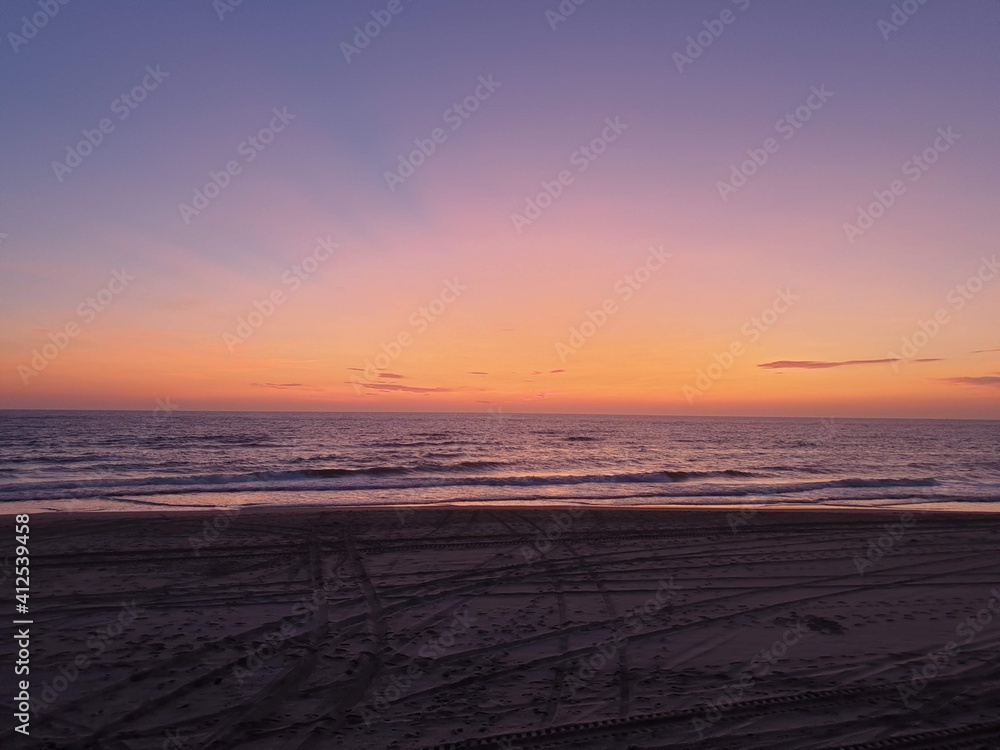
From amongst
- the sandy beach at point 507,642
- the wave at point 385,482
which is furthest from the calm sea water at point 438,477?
the sandy beach at point 507,642

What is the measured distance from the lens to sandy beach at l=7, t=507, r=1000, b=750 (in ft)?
18.2

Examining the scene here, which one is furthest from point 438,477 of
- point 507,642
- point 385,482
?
point 507,642

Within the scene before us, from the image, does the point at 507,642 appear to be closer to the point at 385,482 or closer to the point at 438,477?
the point at 385,482

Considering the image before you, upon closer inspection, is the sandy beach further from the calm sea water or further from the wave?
the wave

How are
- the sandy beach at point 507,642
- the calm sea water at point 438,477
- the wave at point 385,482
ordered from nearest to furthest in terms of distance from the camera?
1. the sandy beach at point 507,642
2. the calm sea water at point 438,477
3. the wave at point 385,482

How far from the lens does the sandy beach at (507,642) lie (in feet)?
18.2

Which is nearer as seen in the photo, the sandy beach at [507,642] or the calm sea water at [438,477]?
the sandy beach at [507,642]

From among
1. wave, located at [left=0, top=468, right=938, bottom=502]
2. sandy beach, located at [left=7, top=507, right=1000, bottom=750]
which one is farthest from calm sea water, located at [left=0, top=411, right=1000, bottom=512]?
sandy beach, located at [left=7, top=507, right=1000, bottom=750]

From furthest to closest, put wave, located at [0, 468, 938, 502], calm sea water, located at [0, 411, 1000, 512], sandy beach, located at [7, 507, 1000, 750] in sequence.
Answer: wave, located at [0, 468, 938, 502] < calm sea water, located at [0, 411, 1000, 512] < sandy beach, located at [7, 507, 1000, 750]

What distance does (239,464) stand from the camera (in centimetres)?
3488

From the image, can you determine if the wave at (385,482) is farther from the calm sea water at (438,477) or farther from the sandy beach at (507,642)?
the sandy beach at (507,642)

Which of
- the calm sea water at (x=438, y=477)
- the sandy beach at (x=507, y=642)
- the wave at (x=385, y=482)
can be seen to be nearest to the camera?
the sandy beach at (x=507, y=642)

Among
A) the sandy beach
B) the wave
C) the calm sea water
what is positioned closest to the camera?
the sandy beach

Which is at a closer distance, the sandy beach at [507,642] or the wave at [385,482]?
the sandy beach at [507,642]
